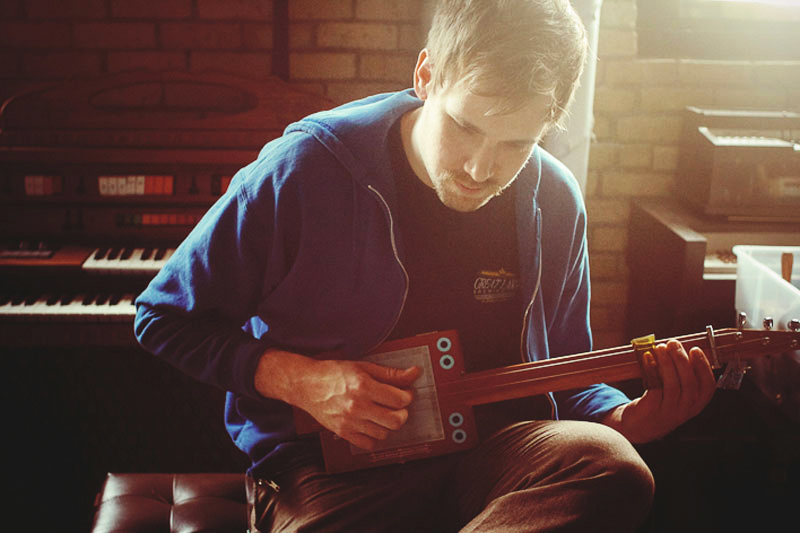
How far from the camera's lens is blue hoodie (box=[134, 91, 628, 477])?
4.12 ft

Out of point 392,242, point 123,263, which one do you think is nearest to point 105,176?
point 123,263

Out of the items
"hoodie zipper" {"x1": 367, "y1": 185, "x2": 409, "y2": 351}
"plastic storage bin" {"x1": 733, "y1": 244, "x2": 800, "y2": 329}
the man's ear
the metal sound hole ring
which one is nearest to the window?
"plastic storage bin" {"x1": 733, "y1": 244, "x2": 800, "y2": 329}

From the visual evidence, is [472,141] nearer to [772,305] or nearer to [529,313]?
[529,313]

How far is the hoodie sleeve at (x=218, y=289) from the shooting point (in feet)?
4.08

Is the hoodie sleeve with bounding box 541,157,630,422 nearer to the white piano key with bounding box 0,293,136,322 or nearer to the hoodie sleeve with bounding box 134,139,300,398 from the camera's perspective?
the hoodie sleeve with bounding box 134,139,300,398

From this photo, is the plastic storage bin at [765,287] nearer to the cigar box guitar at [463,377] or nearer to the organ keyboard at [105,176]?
the cigar box guitar at [463,377]

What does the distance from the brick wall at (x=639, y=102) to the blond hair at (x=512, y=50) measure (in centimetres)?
141

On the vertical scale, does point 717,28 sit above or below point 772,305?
above

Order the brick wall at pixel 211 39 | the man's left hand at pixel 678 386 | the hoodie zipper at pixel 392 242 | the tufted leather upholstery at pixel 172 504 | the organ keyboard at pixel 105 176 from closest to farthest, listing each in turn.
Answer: the man's left hand at pixel 678 386, the hoodie zipper at pixel 392 242, the tufted leather upholstery at pixel 172 504, the organ keyboard at pixel 105 176, the brick wall at pixel 211 39

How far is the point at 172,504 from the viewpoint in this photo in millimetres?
1520

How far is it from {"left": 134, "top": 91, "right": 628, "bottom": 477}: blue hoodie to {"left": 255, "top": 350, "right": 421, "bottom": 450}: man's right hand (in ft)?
0.16

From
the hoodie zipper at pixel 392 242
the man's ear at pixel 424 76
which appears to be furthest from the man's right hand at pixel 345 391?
the man's ear at pixel 424 76

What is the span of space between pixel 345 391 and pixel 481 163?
44 cm

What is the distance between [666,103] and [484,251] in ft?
4.88
